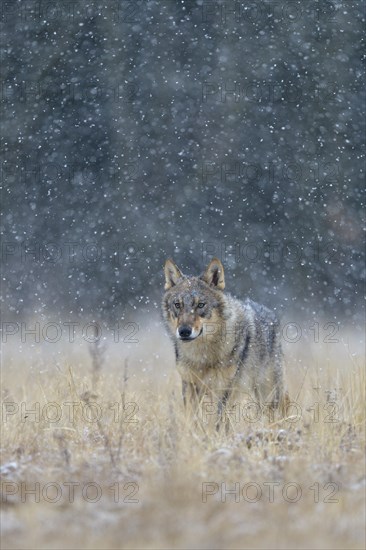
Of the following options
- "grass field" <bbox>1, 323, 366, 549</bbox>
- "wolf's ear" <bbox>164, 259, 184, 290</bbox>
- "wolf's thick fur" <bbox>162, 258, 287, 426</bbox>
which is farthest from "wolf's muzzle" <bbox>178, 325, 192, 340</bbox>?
"wolf's ear" <bbox>164, 259, 184, 290</bbox>

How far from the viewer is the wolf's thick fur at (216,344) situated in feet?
24.0

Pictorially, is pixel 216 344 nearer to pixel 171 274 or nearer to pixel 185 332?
pixel 185 332

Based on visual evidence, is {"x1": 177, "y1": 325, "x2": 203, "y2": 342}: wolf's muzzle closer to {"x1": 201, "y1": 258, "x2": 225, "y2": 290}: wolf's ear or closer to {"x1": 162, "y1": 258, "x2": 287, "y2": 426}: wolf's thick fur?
{"x1": 162, "y1": 258, "x2": 287, "y2": 426}: wolf's thick fur

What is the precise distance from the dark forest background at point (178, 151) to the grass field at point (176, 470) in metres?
9.57

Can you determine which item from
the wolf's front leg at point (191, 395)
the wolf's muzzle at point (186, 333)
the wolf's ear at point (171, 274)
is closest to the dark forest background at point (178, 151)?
the wolf's ear at point (171, 274)

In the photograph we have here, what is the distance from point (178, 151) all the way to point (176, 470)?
13602 millimetres

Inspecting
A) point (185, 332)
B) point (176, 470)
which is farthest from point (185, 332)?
point (176, 470)

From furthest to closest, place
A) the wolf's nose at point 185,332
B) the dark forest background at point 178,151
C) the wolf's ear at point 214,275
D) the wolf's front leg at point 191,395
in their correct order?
the dark forest background at point 178,151 < the wolf's ear at point 214,275 < the wolf's nose at point 185,332 < the wolf's front leg at point 191,395

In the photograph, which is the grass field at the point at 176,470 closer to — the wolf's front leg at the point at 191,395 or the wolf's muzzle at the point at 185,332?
the wolf's front leg at the point at 191,395

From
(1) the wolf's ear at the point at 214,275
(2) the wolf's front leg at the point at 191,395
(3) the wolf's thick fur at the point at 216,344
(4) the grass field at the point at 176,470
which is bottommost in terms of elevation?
(4) the grass field at the point at 176,470

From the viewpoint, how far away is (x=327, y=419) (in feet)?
21.2

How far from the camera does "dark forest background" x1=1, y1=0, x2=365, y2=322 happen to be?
57.8ft

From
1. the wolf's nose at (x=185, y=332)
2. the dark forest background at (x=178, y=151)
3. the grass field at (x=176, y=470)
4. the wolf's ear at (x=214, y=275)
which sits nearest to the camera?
the grass field at (x=176, y=470)

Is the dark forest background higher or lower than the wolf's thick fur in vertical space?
higher
